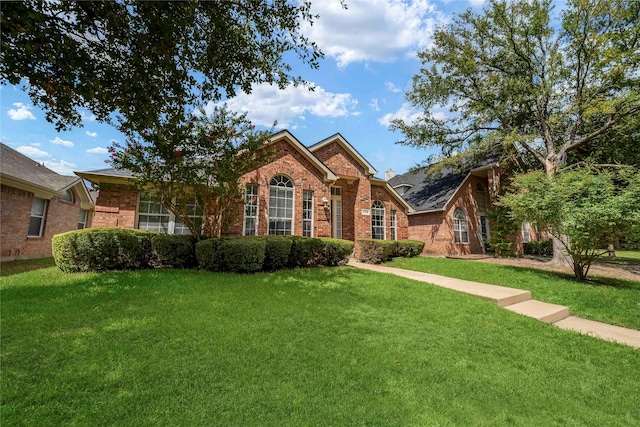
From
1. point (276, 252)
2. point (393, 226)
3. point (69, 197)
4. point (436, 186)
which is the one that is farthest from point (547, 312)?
point (69, 197)

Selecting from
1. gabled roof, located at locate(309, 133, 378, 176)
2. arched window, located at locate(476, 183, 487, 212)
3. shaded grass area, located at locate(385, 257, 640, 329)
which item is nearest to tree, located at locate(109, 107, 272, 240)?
gabled roof, located at locate(309, 133, 378, 176)

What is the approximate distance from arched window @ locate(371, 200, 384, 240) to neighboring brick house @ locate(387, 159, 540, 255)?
298cm

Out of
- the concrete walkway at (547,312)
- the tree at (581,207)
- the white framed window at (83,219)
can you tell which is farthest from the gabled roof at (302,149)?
the white framed window at (83,219)

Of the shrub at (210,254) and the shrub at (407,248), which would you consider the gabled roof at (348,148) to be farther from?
the shrub at (210,254)

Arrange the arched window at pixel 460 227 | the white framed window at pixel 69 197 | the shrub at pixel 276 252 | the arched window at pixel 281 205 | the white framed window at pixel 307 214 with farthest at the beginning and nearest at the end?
1. the arched window at pixel 460 227
2. the white framed window at pixel 69 197
3. the white framed window at pixel 307 214
4. the arched window at pixel 281 205
5. the shrub at pixel 276 252

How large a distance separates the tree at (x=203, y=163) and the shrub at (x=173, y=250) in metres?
0.44

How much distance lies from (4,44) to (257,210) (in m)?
7.92

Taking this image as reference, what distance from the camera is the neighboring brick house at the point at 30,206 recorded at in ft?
36.5

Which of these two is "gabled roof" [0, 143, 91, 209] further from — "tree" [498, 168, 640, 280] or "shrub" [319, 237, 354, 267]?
"tree" [498, 168, 640, 280]

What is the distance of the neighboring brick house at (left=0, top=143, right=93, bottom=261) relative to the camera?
1112 centimetres

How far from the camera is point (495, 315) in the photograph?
18.4 feet

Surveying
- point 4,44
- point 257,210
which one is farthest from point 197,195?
point 4,44

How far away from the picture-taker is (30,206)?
12.5 m

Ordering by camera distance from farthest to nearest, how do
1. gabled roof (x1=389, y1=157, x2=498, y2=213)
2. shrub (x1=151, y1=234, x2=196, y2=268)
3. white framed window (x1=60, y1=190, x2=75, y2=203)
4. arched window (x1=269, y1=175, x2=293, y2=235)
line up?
gabled roof (x1=389, y1=157, x2=498, y2=213) < white framed window (x1=60, y1=190, x2=75, y2=203) < arched window (x1=269, y1=175, x2=293, y2=235) < shrub (x1=151, y1=234, x2=196, y2=268)
